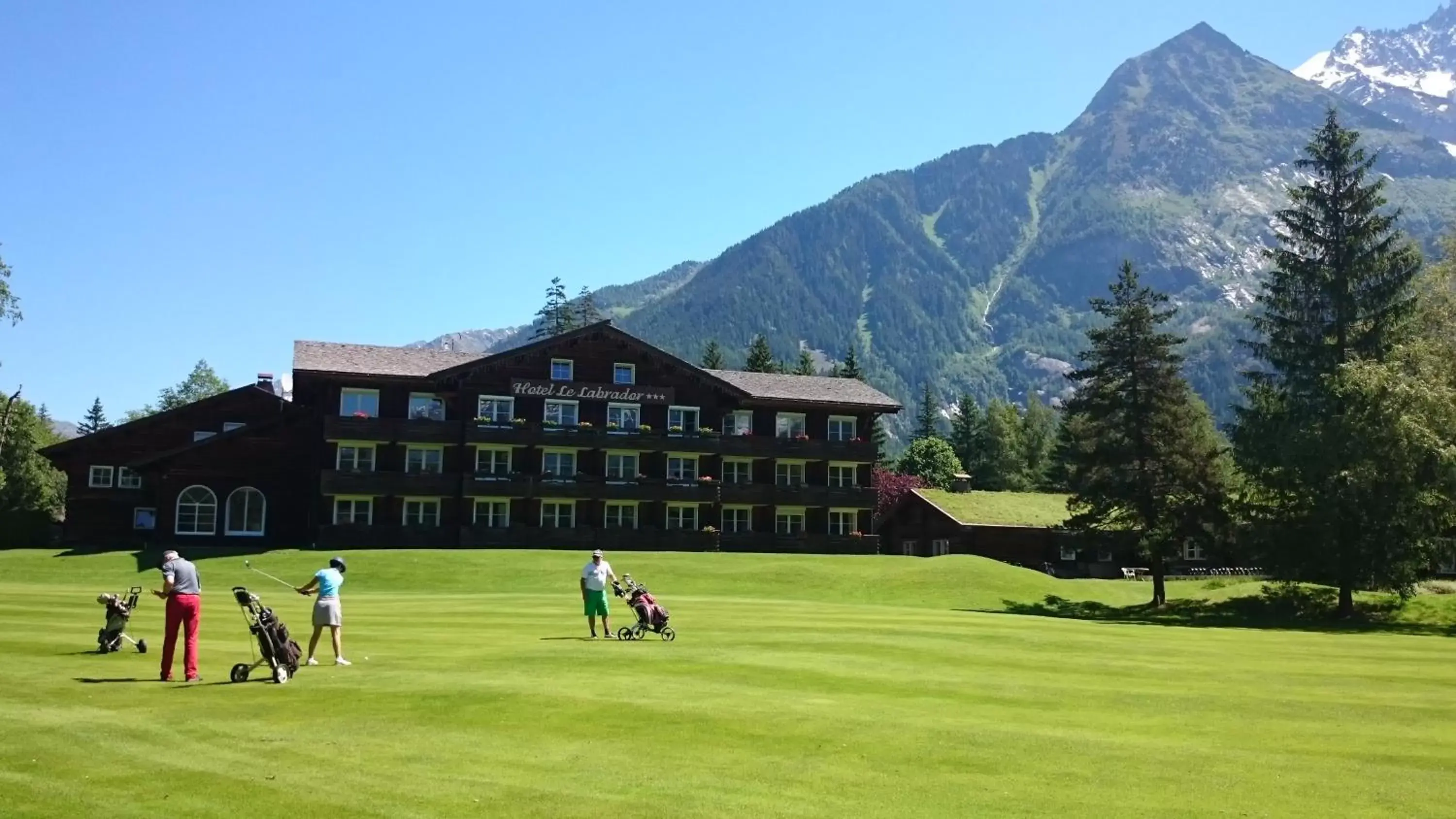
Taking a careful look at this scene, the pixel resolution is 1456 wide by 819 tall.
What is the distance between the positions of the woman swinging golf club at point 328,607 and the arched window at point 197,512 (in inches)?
1997

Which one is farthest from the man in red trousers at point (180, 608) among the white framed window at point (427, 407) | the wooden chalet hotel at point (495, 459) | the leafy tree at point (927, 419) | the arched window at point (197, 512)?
the leafy tree at point (927, 419)

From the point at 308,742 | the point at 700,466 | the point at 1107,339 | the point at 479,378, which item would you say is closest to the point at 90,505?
the point at 479,378

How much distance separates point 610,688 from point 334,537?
53888 millimetres

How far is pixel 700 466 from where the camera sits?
7831cm

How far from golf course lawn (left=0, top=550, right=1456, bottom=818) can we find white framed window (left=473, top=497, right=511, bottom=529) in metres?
39.9

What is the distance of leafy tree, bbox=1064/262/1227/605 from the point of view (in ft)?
207

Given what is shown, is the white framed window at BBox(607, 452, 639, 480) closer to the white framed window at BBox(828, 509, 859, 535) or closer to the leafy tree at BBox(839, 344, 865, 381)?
the white framed window at BBox(828, 509, 859, 535)

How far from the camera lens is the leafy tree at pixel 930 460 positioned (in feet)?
415

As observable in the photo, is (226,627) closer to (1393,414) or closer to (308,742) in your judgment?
(308,742)

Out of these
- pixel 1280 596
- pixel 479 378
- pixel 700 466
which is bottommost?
pixel 1280 596

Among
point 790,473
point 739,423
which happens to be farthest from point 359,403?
point 790,473

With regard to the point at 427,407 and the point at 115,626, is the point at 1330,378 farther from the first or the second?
the point at 115,626

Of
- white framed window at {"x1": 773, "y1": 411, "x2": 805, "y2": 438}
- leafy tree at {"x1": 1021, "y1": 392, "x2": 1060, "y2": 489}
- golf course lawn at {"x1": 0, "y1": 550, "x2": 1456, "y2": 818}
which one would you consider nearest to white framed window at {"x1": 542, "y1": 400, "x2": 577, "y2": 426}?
white framed window at {"x1": 773, "y1": 411, "x2": 805, "y2": 438}

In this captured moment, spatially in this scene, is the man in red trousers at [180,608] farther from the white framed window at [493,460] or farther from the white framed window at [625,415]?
the white framed window at [625,415]
